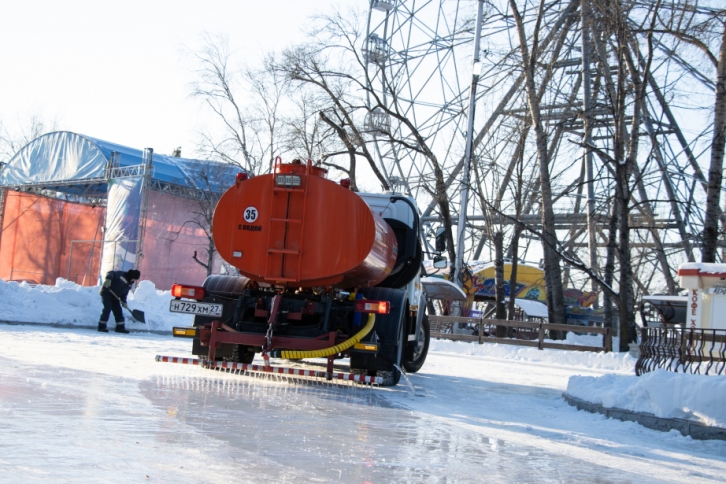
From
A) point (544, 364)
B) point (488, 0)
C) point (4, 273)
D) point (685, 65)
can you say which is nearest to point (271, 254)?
point (544, 364)

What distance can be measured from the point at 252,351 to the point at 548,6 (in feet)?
62.1

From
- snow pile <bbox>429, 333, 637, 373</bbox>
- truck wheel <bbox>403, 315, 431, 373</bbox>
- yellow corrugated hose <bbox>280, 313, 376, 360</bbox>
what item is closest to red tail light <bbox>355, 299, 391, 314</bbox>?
yellow corrugated hose <bbox>280, 313, 376, 360</bbox>

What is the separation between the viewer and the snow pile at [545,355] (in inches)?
791

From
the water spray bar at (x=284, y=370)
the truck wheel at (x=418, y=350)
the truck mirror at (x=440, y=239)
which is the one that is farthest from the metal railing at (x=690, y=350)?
the water spray bar at (x=284, y=370)

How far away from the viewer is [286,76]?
31.9 m

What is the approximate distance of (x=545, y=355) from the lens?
858 inches

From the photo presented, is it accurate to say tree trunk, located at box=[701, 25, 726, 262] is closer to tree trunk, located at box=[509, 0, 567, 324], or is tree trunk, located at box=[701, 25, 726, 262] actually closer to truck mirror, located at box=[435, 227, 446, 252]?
tree trunk, located at box=[509, 0, 567, 324]

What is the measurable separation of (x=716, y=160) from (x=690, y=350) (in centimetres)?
896

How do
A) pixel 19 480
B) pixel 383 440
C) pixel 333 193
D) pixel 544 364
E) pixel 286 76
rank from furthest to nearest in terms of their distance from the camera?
pixel 286 76, pixel 544 364, pixel 333 193, pixel 383 440, pixel 19 480

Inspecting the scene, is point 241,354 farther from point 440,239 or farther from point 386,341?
point 440,239

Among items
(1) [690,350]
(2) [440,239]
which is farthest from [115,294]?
(1) [690,350]

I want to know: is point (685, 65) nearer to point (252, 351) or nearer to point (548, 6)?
point (548, 6)

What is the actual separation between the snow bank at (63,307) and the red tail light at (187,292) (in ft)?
36.1

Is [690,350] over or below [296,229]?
below
